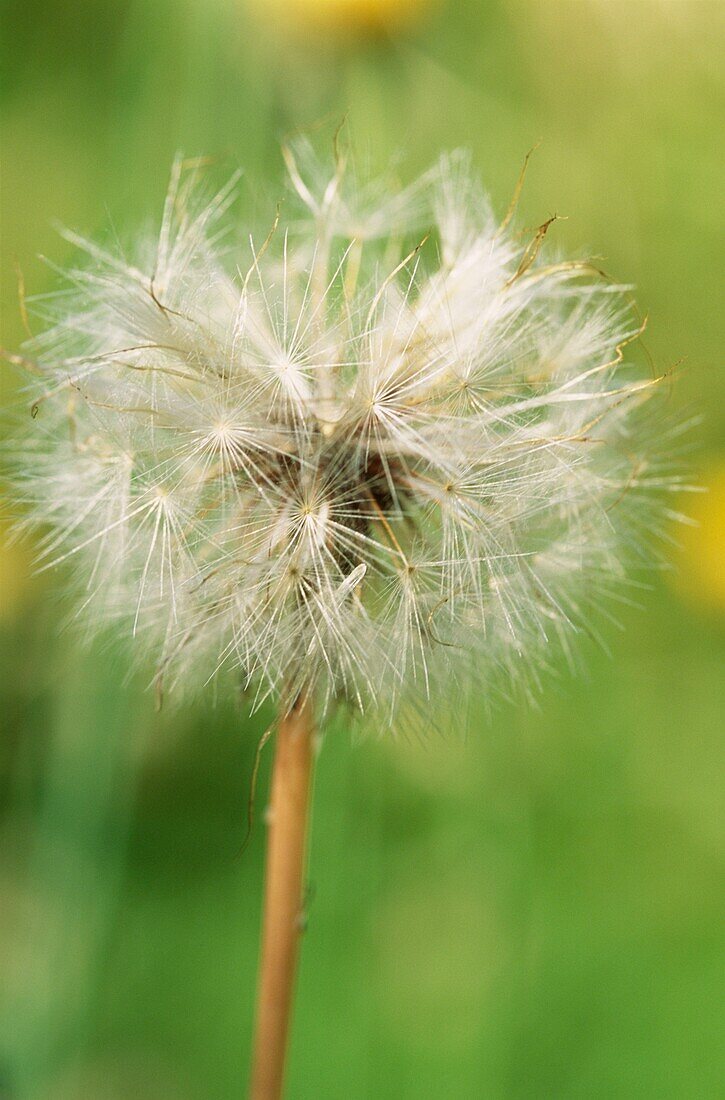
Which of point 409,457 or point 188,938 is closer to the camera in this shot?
point 409,457

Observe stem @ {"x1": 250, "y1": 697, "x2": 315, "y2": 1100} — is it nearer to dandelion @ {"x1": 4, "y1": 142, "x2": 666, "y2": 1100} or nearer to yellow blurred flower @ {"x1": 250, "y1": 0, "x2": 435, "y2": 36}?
dandelion @ {"x1": 4, "y1": 142, "x2": 666, "y2": 1100}

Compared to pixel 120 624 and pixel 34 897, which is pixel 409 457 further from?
pixel 34 897

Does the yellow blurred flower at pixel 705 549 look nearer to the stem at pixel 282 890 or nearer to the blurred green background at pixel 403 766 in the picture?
the blurred green background at pixel 403 766

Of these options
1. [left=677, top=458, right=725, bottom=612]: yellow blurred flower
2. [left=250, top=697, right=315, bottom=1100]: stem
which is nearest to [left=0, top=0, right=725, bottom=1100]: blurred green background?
[left=677, top=458, right=725, bottom=612]: yellow blurred flower

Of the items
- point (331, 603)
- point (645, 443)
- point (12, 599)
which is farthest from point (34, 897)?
point (645, 443)

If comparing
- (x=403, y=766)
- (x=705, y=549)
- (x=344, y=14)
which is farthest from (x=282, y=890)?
(x=344, y=14)

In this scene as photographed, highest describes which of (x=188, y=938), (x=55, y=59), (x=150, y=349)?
(x=55, y=59)

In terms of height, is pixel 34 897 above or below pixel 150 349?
below

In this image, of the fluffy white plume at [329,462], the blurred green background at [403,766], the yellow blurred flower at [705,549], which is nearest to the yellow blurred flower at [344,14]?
the blurred green background at [403,766]
